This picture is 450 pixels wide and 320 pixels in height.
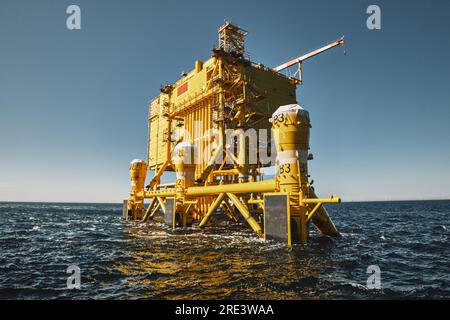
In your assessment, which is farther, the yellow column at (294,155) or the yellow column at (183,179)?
the yellow column at (183,179)

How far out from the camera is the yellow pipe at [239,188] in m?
17.7

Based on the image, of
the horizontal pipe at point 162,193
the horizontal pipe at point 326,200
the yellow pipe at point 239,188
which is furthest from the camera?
the horizontal pipe at point 162,193

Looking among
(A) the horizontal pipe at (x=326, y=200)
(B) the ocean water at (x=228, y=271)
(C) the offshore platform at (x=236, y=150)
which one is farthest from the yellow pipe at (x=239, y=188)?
(B) the ocean water at (x=228, y=271)

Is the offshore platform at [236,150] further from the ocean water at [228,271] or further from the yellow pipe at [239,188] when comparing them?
the ocean water at [228,271]

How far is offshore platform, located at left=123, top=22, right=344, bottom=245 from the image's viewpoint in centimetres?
1619

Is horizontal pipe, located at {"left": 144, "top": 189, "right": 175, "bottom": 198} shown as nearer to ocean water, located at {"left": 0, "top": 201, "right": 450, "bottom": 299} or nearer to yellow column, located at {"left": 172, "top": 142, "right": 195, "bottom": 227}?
yellow column, located at {"left": 172, "top": 142, "right": 195, "bottom": 227}

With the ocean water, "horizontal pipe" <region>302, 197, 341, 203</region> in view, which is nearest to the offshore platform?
"horizontal pipe" <region>302, 197, 341, 203</region>

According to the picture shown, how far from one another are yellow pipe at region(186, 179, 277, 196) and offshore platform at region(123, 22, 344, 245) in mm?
66

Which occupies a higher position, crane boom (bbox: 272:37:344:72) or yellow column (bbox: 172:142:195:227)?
crane boom (bbox: 272:37:344:72)

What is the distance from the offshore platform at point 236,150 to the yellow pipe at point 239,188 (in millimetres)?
66

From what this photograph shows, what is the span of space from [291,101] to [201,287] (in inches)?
1184

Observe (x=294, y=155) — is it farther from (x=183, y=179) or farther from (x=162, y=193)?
(x=162, y=193)

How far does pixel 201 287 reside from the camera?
8.59 m
